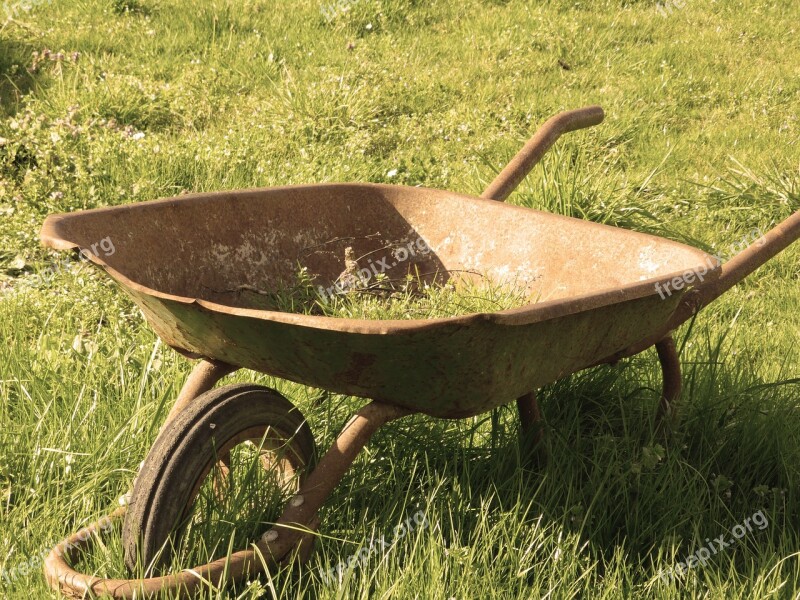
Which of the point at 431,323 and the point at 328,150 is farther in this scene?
the point at 328,150

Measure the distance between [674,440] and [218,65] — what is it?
4.20 m

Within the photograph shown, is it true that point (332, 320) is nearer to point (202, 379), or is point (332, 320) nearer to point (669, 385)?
point (202, 379)

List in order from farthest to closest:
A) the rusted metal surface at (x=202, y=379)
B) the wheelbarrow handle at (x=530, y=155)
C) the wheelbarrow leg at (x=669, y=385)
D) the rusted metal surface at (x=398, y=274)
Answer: the wheelbarrow handle at (x=530, y=155) → the wheelbarrow leg at (x=669, y=385) → the rusted metal surface at (x=202, y=379) → the rusted metal surface at (x=398, y=274)

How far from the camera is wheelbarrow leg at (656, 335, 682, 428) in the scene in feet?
8.71

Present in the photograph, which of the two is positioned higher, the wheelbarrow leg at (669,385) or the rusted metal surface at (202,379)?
the rusted metal surface at (202,379)

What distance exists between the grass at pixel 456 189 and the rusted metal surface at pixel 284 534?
0.05 m

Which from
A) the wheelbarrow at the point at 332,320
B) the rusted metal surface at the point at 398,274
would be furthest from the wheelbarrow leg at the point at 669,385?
the rusted metal surface at the point at 398,274

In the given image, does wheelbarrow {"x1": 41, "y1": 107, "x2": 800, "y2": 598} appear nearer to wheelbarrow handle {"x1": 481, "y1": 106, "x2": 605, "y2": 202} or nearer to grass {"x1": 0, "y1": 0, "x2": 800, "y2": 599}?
wheelbarrow handle {"x1": 481, "y1": 106, "x2": 605, "y2": 202}

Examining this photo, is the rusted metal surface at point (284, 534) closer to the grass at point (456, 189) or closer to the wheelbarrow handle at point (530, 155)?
the grass at point (456, 189)

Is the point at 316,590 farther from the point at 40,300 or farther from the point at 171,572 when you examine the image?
the point at 40,300

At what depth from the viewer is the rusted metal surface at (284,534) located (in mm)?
1841

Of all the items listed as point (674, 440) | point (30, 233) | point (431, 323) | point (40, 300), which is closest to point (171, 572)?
point (431, 323)

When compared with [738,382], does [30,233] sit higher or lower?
higher

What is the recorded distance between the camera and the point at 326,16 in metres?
6.58
